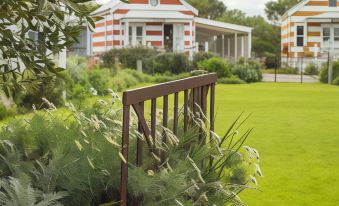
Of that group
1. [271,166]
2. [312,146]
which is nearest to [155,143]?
[271,166]

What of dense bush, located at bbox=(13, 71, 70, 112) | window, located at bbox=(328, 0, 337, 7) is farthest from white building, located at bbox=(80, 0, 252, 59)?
dense bush, located at bbox=(13, 71, 70, 112)

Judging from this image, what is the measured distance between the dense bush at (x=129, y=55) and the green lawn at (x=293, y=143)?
12.7 m

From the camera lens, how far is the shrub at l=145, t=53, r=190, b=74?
35.6 m

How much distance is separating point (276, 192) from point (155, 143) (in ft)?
13.0

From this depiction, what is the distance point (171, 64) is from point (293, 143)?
2349 cm

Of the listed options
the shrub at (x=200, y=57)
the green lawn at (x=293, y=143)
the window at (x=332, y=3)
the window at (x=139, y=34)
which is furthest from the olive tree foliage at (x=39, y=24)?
the window at (x=332, y=3)

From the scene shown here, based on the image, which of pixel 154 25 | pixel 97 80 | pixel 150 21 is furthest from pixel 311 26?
pixel 97 80

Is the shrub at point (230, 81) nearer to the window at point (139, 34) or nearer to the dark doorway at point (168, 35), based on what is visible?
the dark doorway at point (168, 35)

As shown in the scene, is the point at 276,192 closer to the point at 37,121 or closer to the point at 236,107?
the point at 37,121

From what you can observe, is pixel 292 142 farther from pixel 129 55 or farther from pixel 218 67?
pixel 129 55

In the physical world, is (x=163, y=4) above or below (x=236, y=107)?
above

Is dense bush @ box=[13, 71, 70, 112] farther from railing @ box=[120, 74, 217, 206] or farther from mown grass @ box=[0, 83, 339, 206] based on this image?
railing @ box=[120, 74, 217, 206]

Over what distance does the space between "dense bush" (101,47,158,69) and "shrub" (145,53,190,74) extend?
96cm

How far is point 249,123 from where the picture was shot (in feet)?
51.1
